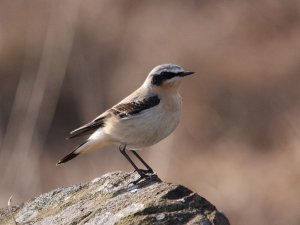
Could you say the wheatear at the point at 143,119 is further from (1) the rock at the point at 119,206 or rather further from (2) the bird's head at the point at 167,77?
(1) the rock at the point at 119,206

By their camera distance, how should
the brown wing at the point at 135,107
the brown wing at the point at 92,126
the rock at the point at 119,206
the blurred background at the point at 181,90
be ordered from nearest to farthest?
the rock at the point at 119,206 < the brown wing at the point at 135,107 < the brown wing at the point at 92,126 < the blurred background at the point at 181,90

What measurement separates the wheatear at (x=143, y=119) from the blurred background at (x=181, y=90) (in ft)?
12.3

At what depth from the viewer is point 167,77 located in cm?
853

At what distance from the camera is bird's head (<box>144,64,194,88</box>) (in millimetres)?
8477

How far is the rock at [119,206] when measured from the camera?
19.4 ft

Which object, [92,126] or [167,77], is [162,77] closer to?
[167,77]

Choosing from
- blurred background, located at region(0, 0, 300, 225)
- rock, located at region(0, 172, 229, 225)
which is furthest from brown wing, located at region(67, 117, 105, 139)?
blurred background, located at region(0, 0, 300, 225)

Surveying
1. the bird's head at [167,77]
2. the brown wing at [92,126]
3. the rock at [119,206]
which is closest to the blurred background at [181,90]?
the brown wing at [92,126]

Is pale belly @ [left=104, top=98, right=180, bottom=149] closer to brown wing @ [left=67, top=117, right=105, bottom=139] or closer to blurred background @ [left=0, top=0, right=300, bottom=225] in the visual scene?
brown wing @ [left=67, top=117, right=105, bottom=139]

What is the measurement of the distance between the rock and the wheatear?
866mm

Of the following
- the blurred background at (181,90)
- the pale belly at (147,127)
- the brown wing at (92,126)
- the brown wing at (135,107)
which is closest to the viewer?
the pale belly at (147,127)

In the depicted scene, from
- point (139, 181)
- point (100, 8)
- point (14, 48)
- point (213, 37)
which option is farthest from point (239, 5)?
point (139, 181)

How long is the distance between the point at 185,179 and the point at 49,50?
12.1 feet

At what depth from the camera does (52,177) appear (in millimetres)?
16156
